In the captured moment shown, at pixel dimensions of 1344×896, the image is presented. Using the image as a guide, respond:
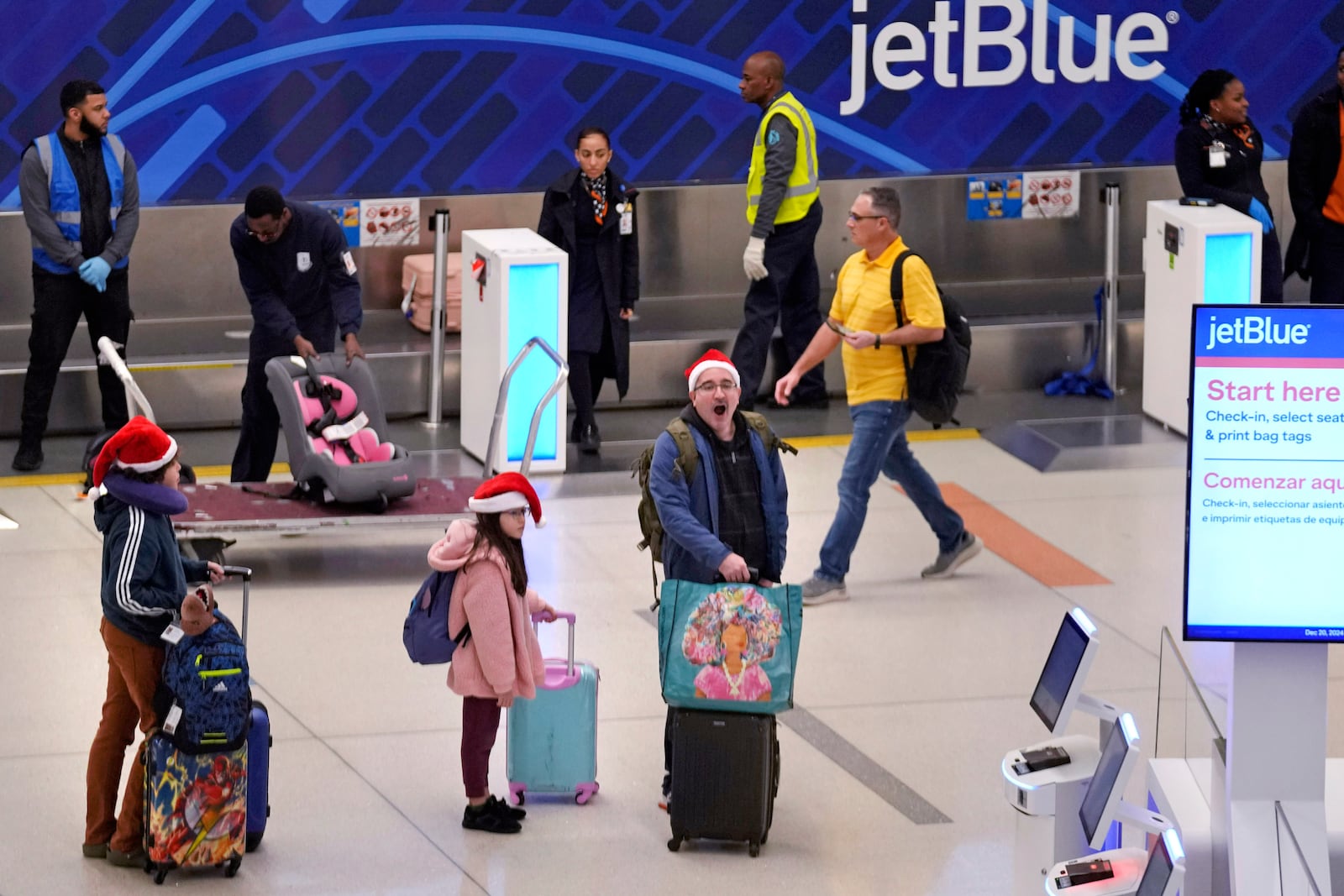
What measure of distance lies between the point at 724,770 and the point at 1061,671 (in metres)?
1.96

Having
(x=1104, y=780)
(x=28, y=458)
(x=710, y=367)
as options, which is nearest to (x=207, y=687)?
(x=710, y=367)

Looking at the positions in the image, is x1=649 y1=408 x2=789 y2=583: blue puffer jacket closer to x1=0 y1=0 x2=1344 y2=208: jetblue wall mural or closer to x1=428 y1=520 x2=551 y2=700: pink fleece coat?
x1=428 y1=520 x2=551 y2=700: pink fleece coat

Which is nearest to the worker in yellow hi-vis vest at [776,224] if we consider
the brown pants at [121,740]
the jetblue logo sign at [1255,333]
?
the brown pants at [121,740]

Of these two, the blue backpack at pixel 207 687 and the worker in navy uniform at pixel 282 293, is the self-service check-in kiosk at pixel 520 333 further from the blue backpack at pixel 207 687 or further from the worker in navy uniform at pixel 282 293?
the blue backpack at pixel 207 687

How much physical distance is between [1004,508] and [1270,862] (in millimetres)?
6297

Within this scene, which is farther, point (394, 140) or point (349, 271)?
point (394, 140)

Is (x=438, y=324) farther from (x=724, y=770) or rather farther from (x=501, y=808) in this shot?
(x=724, y=770)

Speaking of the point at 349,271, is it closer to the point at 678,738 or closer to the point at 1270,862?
the point at 678,738

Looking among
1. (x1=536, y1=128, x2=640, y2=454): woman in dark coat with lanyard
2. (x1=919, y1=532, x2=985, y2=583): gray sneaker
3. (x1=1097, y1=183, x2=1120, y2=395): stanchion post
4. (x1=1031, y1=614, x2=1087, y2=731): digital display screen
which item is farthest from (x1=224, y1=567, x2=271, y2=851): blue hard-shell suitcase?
(x1=1097, y1=183, x2=1120, y2=395): stanchion post

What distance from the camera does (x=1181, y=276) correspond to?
13.1 meters

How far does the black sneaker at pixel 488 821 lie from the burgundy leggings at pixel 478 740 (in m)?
0.05

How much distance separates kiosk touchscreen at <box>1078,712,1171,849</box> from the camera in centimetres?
497

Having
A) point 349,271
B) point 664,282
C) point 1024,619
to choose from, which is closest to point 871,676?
point 1024,619

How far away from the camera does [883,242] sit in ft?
30.9
